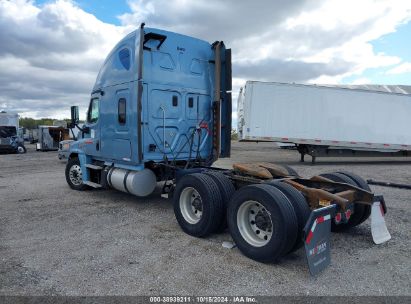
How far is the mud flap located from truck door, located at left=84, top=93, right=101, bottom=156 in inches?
227

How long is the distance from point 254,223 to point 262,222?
0.18 m

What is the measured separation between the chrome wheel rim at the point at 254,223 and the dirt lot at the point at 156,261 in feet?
0.91

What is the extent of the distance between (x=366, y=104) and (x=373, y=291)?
14.9m

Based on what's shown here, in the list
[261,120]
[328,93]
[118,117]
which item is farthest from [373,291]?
[328,93]

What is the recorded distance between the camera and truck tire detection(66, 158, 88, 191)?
8969 mm

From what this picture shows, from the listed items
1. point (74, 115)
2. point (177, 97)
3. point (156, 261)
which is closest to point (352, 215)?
point (156, 261)

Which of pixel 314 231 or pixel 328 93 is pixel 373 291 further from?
pixel 328 93

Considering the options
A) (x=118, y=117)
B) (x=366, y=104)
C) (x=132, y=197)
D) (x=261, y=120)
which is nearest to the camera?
(x=118, y=117)

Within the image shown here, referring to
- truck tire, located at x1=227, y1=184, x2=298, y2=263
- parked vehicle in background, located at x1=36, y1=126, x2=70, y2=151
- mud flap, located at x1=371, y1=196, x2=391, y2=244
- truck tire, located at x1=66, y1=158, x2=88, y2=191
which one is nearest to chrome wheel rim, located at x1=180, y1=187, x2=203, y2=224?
truck tire, located at x1=227, y1=184, x2=298, y2=263

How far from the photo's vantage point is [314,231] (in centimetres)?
378

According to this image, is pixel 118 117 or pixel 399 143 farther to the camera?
pixel 399 143

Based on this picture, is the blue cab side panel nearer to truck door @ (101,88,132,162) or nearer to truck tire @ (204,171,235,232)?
truck door @ (101,88,132,162)

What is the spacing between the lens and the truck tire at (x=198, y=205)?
501cm

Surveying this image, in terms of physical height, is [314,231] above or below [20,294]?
above
